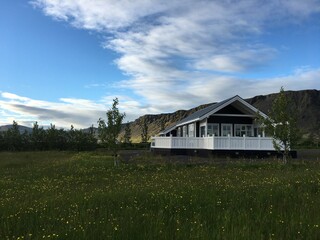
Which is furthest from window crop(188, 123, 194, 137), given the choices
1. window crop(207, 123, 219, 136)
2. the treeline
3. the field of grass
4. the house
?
the field of grass

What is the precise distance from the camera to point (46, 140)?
56.7 meters

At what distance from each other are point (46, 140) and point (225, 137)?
114ft

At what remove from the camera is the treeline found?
54.9 metres

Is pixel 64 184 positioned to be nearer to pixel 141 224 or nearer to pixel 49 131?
pixel 141 224

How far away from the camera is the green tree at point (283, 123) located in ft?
75.2

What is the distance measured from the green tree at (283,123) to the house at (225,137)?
5.28m

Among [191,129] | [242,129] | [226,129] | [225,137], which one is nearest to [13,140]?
[191,129]

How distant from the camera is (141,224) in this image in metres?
6.77

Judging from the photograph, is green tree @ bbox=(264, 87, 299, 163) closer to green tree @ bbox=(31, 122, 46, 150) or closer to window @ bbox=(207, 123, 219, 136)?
window @ bbox=(207, 123, 219, 136)

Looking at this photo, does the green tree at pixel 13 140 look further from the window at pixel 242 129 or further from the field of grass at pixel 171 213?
the field of grass at pixel 171 213

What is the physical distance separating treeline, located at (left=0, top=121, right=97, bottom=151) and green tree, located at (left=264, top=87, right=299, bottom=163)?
34.9 metres

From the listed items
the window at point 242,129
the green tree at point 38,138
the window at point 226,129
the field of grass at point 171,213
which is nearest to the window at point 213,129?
the window at point 226,129

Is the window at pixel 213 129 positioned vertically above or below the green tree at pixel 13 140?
above

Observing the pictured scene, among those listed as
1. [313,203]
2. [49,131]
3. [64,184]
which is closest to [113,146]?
[64,184]
